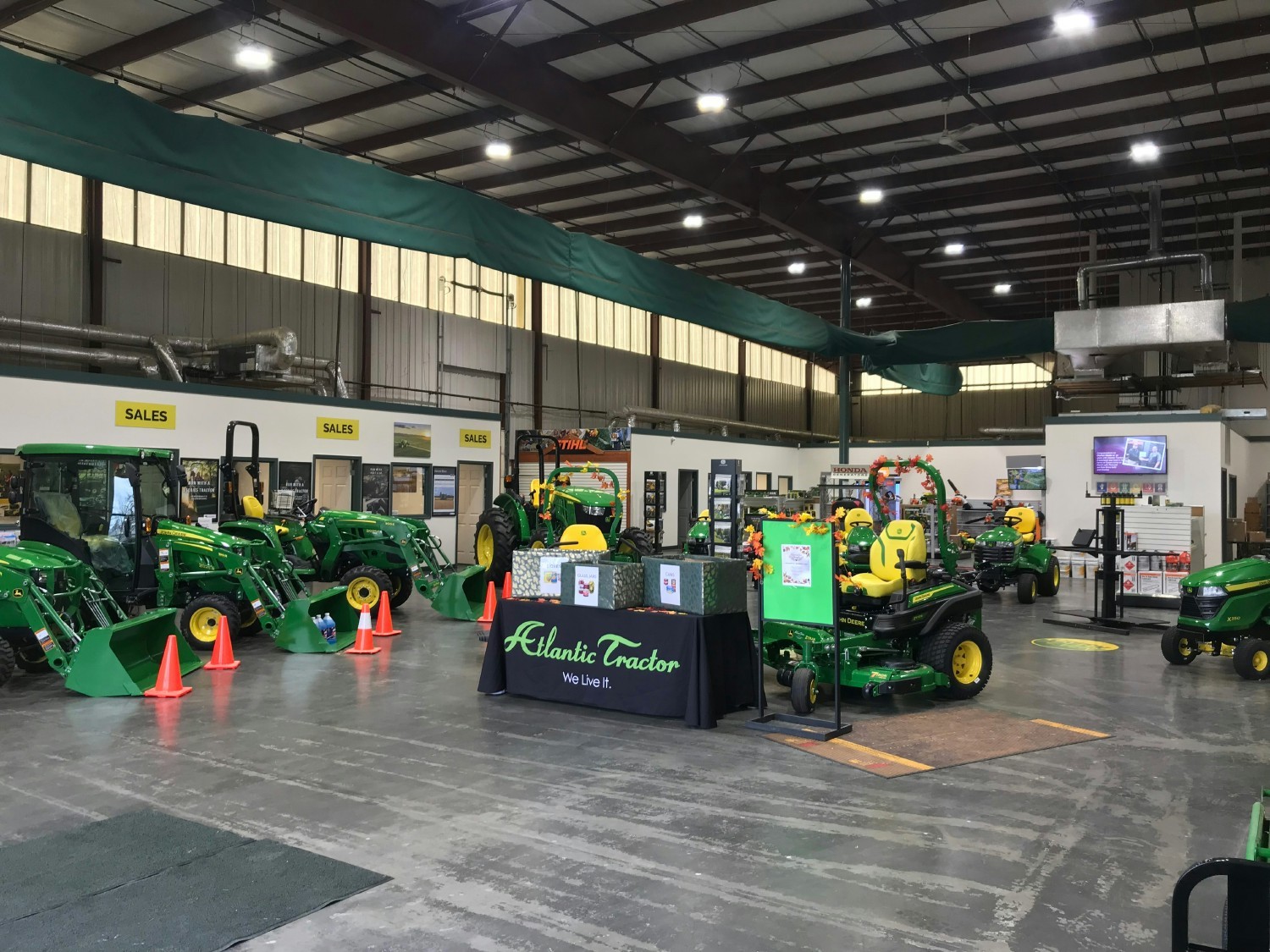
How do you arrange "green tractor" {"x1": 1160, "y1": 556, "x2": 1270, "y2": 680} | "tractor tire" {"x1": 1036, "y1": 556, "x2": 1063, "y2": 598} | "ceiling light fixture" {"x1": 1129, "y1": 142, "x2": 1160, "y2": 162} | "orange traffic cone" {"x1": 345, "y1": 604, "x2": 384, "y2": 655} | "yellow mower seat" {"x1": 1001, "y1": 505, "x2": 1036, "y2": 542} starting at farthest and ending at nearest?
"yellow mower seat" {"x1": 1001, "y1": 505, "x2": 1036, "y2": 542}, "tractor tire" {"x1": 1036, "y1": 556, "x2": 1063, "y2": 598}, "ceiling light fixture" {"x1": 1129, "y1": 142, "x2": 1160, "y2": 162}, "orange traffic cone" {"x1": 345, "y1": 604, "x2": 384, "y2": 655}, "green tractor" {"x1": 1160, "y1": 556, "x2": 1270, "y2": 680}

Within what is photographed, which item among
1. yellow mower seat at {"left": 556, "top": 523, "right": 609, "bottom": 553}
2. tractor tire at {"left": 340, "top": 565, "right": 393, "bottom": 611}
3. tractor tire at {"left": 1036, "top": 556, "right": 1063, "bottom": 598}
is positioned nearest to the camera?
tractor tire at {"left": 340, "top": 565, "right": 393, "bottom": 611}

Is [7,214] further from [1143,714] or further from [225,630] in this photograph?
[1143,714]

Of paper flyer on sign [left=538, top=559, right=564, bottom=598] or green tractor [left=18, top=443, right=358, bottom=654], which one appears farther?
green tractor [left=18, top=443, right=358, bottom=654]

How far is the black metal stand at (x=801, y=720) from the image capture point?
6.30 m

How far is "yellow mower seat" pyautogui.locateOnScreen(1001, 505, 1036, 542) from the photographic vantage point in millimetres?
15248

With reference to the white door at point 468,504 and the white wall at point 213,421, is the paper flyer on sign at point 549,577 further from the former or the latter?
the white door at point 468,504

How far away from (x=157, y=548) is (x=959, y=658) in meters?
7.06

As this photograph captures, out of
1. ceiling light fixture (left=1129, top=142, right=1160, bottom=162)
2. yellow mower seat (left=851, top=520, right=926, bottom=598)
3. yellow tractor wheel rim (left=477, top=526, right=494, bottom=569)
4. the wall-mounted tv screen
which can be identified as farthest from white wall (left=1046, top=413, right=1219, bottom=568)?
yellow mower seat (left=851, top=520, right=926, bottom=598)

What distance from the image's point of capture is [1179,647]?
29.5ft

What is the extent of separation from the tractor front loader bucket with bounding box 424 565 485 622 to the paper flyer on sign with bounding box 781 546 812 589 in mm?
5764

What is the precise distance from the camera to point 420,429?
17.4 metres

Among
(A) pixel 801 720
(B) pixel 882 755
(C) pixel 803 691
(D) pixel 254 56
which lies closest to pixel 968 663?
(C) pixel 803 691

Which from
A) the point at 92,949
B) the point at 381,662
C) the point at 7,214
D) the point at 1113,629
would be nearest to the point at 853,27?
the point at 1113,629

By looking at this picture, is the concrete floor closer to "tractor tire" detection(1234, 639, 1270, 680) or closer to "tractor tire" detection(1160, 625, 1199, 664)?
"tractor tire" detection(1234, 639, 1270, 680)
